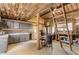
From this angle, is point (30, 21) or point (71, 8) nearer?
point (71, 8)

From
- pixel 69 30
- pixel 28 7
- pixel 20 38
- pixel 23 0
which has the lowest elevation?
pixel 20 38

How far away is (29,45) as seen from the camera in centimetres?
220

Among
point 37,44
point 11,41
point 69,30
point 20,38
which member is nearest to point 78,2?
point 69,30

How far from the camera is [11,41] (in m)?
2.13

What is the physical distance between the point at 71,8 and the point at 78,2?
22 centimetres

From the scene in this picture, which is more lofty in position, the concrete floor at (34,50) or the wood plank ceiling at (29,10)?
the wood plank ceiling at (29,10)

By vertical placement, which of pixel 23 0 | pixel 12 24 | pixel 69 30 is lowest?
pixel 69 30

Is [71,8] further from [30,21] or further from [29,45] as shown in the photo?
[29,45]

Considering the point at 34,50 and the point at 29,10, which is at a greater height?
the point at 29,10

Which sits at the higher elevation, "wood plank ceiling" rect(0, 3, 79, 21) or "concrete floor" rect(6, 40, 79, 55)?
"wood plank ceiling" rect(0, 3, 79, 21)

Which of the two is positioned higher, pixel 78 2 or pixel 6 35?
pixel 78 2

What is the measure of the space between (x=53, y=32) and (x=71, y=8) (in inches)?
23.8

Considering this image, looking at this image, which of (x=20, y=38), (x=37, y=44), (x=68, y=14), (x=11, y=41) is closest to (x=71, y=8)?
(x=68, y=14)

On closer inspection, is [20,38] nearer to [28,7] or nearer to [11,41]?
[11,41]
